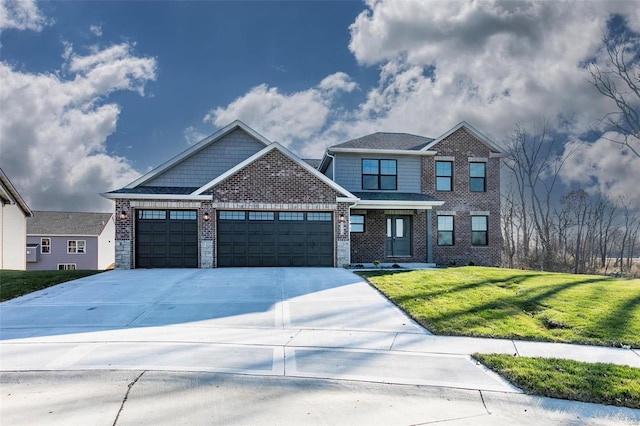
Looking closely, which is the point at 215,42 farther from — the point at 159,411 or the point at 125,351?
the point at 159,411

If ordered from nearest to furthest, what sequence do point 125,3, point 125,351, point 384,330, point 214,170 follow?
1. point 125,351
2. point 384,330
3. point 125,3
4. point 214,170

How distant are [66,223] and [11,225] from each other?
54.6 ft

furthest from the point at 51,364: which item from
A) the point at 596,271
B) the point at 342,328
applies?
the point at 596,271

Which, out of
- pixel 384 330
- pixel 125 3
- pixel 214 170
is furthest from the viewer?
pixel 214 170

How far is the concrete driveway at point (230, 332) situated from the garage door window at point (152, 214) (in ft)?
13.7

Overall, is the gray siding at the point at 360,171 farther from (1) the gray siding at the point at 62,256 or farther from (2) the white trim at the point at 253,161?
(1) the gray siding at the point at 62,256

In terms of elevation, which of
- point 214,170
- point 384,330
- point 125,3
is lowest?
point 384,330

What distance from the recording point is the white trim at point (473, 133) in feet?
66.4

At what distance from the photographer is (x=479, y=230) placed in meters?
20.6

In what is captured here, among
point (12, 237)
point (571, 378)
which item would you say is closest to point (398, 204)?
point (571, 378)

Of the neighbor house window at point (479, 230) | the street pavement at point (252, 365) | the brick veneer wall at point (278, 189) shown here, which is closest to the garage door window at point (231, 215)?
the brick veneer wall at point (278, 189)

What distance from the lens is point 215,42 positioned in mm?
18578

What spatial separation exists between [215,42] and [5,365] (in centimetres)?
1660

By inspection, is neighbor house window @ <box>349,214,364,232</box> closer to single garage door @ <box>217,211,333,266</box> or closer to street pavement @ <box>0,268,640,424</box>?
single garage door @ <box>217,211,333,266</box>
